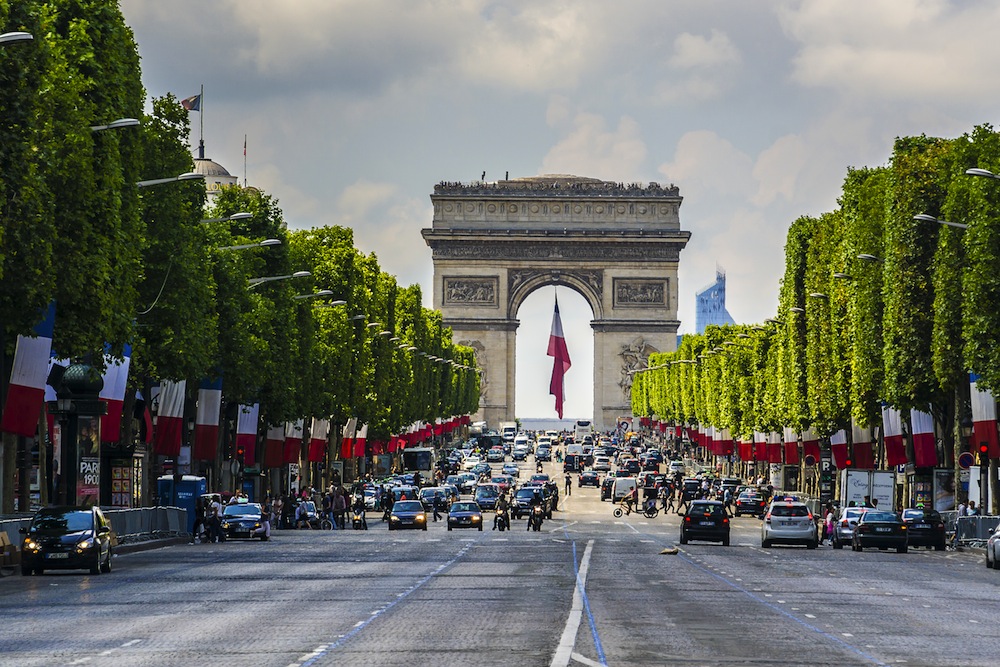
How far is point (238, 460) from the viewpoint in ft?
275

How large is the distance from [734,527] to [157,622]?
6303 cm

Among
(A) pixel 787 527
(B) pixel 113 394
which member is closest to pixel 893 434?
(A) pixel 787 527

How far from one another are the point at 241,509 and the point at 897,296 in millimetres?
23869

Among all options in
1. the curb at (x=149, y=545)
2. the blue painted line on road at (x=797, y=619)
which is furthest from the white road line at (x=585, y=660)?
the curb at (x=149, y=545)

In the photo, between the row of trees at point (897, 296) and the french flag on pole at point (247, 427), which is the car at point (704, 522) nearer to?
the row of trees at point (897, 296)

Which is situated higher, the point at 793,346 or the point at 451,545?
the point at 793,346

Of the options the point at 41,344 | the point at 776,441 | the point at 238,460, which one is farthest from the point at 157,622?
the point at 776,441

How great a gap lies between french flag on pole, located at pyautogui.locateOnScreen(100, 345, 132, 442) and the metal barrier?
7.35 feet

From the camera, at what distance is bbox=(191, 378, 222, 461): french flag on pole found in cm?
6856

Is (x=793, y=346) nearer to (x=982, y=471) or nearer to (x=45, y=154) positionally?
(x=982, y=471)

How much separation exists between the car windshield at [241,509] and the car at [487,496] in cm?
3666

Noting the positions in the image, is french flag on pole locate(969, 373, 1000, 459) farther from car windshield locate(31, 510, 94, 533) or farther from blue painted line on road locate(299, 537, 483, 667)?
car windshield locate(31, 510, 94, 533)

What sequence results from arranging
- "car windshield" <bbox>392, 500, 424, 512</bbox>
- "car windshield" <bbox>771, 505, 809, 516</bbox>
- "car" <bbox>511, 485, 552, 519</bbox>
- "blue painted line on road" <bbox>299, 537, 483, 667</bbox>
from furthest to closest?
"car" <bbox>511, 485, 552, 519</bbox>
"car windshield" <bbox>392, 500, 424, 512</bbox>
"car windshield" <bbox>771, 505, 809, 516</bbox>
"blue painted line on road" <bbox>299, 537, 483, 667</bbox>

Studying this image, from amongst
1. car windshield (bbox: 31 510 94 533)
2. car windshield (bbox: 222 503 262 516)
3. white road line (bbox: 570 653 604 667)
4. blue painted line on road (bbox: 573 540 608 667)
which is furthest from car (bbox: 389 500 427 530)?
white road line (bbox: 570 653 604 667)
